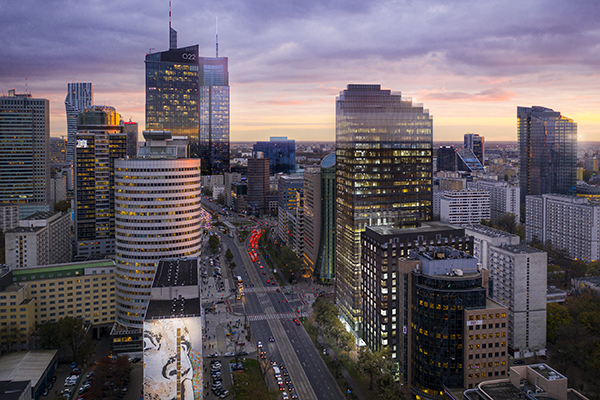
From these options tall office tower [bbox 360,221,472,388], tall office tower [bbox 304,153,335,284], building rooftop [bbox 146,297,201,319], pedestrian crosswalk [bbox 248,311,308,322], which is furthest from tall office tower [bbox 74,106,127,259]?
tall office tower [bbox 360,221,472,388]

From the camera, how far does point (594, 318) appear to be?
3595 inches

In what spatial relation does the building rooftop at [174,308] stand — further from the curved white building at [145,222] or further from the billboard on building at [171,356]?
the curved white building at [145,222]

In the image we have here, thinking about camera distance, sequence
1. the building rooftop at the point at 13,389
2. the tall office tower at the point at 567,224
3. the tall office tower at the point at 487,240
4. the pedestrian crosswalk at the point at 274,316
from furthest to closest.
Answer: the tall office tower at the point at 567,224 → the pedestrian crosswalk at the point at 274,316 → the tall office tower at the point at 487,240 → the building rooftop at the point at 13,389

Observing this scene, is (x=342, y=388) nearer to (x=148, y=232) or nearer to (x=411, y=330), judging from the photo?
(x=411, y=330)

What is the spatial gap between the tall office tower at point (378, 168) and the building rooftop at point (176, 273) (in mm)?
35759

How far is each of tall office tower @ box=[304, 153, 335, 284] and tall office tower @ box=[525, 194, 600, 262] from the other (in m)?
80.1

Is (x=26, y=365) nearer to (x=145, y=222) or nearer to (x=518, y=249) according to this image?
(x=145, y=222)

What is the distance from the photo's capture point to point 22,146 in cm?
18550

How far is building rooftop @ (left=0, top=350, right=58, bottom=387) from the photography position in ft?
235

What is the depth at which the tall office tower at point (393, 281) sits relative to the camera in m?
76.0

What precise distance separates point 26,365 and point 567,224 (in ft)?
504

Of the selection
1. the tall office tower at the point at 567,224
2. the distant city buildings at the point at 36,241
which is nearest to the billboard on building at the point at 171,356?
the distant city buildings at the point at 36,241

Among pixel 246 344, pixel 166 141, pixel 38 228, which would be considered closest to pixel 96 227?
pixel 38 228

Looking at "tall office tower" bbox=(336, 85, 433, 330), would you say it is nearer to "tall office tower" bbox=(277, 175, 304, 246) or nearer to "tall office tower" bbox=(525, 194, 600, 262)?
"tall office tower" bbox=(277, 175, 304, 246)
